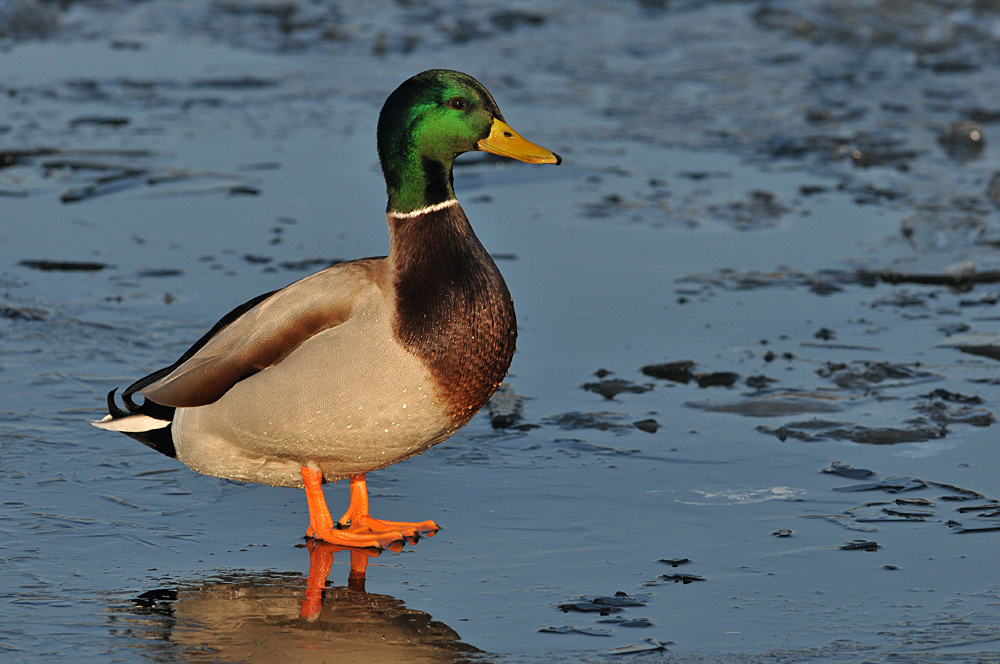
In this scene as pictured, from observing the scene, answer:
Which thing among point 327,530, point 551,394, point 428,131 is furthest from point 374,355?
point 551,394

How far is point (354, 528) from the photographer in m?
4.02

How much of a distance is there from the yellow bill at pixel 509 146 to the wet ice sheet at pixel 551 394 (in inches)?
41.1

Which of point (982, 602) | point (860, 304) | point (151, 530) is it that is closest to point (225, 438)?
point (151, 530)

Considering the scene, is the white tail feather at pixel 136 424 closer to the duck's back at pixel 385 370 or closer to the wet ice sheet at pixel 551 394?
the duck's back at pixel 385 370

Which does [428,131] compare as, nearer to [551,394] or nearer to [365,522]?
[365,522]

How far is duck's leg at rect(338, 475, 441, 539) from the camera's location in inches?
155

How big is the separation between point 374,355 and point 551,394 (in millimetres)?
1504

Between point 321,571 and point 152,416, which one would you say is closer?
point 321,571

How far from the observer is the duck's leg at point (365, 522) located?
3.93 metres

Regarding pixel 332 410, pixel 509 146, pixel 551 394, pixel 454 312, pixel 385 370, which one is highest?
pixel 509 146

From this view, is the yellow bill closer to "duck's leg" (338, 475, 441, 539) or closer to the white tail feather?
"duck's leg" (338, 475, 441, 539)

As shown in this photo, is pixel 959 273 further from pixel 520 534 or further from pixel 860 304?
pixel 520 534

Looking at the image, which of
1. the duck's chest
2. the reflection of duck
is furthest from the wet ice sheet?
the duck's chest

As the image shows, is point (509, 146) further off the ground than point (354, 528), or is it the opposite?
point (509, 146)
